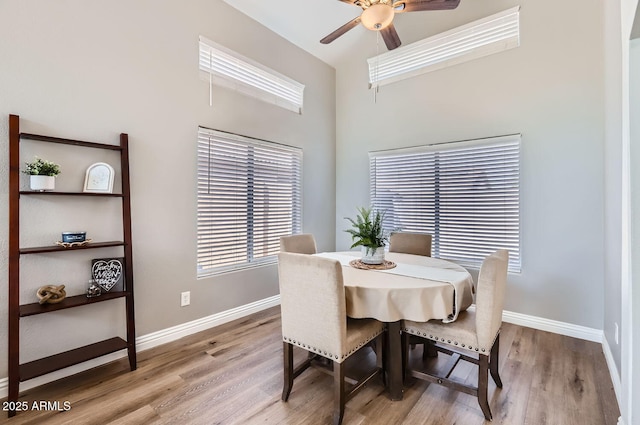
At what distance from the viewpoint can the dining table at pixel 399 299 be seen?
1.84 m

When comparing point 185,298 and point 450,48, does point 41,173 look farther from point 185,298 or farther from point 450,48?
point 450,48

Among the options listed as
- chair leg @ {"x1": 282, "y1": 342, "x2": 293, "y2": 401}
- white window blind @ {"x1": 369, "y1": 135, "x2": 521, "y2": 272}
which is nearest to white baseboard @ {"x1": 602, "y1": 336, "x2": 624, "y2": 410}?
white window blind @ {"x1": 369, "y1": 135, "x2": 521, "y2": 272}

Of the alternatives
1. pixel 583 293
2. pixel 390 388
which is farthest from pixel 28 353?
pixel 583 293

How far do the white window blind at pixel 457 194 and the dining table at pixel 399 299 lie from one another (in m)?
1.43

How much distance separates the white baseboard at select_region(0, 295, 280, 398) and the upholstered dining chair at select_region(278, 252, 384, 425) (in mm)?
1409

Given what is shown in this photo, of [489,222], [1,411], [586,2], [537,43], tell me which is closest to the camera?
[1,411]

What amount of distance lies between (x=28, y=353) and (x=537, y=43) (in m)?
5.02

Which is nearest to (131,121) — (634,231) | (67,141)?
(67,141)

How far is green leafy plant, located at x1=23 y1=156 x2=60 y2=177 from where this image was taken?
1961 mm

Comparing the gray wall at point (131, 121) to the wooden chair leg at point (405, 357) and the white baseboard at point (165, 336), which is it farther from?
the wooden chair leg at point (405, 357)

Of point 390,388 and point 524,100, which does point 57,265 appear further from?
point 524,100

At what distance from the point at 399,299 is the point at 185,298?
82.7 inches

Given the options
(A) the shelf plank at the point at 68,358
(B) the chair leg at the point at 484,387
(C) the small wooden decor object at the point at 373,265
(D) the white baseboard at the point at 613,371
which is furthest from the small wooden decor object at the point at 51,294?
(D) the white baseboard at the point at 613,371

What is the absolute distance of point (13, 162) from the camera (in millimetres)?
1861
